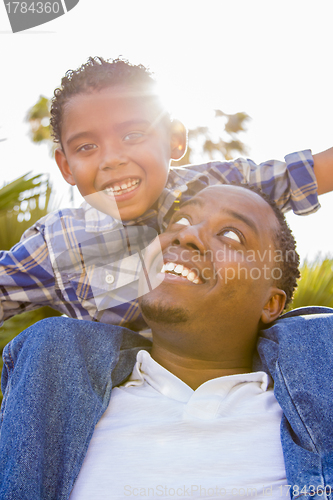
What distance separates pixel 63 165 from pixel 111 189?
465 mm

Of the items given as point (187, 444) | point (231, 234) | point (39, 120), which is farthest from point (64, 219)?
point (39, 120)

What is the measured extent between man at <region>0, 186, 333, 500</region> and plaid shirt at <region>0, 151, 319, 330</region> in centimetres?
30

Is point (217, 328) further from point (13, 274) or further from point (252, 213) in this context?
point (13, 274)

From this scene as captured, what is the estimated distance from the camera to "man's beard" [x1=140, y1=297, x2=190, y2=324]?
1882mm

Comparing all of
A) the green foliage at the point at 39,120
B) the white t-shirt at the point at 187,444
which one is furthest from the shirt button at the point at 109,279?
the green foliage at the point at 39,120

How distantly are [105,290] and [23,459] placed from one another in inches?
43.8

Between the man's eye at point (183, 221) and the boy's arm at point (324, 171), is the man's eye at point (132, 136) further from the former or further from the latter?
the boy's arm at point (324, 171)

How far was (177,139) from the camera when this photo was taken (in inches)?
103

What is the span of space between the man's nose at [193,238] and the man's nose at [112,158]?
0.48 meters

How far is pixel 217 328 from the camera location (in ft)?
6.37
